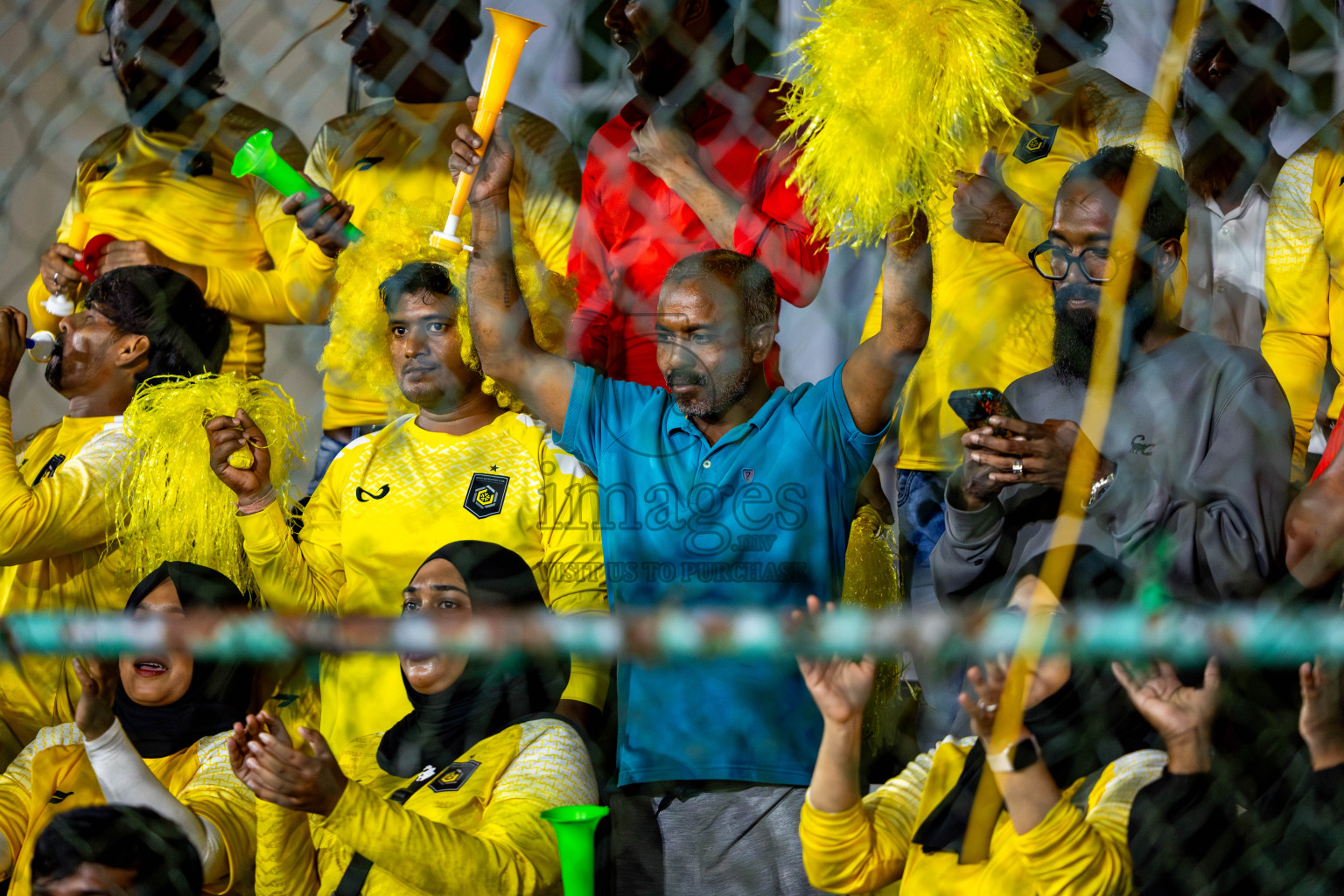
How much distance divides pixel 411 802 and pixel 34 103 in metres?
2.32

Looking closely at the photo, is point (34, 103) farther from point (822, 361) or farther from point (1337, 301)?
point (1337, 301)

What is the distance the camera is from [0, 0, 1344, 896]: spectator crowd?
1.61m

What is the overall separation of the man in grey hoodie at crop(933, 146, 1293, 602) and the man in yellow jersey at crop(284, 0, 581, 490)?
904mm

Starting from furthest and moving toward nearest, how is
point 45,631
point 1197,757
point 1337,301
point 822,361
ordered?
point 822,361
point 1337,301
point 1197,757
point 45,631

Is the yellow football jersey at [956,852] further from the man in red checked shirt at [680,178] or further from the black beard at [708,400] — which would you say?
the man in red checked shirt at [680,178]

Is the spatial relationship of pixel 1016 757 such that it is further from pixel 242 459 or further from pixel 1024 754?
pixel 242 459

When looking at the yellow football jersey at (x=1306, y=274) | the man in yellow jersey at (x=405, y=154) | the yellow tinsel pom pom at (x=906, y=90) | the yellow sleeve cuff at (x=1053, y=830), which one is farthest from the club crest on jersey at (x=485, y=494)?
the yellow football jersey at (x=1306, y=274)

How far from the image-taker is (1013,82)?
5.83ft

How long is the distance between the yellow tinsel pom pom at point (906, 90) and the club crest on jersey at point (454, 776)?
910 millimetres

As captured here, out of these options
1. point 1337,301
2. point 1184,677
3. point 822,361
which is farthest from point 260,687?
point 1337,301

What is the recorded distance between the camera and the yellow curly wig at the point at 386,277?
2.38 meters

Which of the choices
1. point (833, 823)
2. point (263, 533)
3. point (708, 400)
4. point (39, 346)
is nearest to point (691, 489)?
point (708, 400)

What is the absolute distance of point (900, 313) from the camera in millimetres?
1809

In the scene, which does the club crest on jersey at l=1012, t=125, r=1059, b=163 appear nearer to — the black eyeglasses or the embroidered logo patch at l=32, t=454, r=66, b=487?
the black eyeglasses
